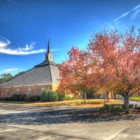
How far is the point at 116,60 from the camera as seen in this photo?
14867mm

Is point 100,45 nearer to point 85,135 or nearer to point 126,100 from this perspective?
point 126,100

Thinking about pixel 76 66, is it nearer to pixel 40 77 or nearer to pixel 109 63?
pixel 109 63

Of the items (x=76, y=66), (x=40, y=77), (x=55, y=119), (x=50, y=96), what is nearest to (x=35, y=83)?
(x=40, y=77)

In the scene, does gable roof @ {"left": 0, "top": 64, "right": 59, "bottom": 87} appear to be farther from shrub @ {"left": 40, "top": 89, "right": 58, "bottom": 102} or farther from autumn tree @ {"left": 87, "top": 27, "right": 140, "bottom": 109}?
autumn tree @ {"left": 87, "top": 27, "right": 140, "bottom": 109}

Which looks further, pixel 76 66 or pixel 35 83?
pixel 35 83

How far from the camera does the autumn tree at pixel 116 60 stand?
14.2 metres

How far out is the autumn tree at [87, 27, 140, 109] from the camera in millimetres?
14166

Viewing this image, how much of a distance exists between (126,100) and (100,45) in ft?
19.9

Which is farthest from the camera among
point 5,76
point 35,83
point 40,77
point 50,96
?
point 5,76

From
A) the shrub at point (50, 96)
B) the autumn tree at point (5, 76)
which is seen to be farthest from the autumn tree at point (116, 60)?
the autumn tree at point (5, 76)

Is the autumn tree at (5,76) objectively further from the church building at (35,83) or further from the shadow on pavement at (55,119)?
the shadow on pavement at (55,119)

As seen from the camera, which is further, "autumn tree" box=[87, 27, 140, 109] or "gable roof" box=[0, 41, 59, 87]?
"gable roof" box=[0, 41, 59, 87]

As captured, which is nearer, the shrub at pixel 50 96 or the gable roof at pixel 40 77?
Answer: the shrub at pixel 50 96

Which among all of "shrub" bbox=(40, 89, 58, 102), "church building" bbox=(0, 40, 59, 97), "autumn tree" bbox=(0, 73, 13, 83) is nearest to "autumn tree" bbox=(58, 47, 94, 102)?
"shrub" bbox=(40, 89, 58, 102)
